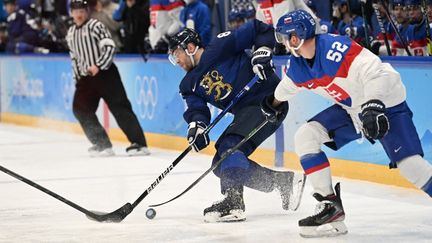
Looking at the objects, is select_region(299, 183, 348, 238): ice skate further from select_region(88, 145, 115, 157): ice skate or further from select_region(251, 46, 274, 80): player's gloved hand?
select_region(88, 145, 115, 157): ice skate

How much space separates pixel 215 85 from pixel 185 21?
4.14 m

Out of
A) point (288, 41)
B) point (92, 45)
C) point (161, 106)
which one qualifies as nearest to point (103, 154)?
point (161, 106)

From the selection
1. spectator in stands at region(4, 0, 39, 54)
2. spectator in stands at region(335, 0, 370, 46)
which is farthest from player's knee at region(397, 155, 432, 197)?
spectator in stands at region(4, 0, 39, 54)

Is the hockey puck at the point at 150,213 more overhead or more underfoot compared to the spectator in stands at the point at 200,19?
more overhead

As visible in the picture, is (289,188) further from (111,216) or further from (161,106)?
(161,106)

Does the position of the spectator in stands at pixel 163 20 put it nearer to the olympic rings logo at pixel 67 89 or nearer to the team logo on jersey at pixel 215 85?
the olympic rings logo at pixel 67 89

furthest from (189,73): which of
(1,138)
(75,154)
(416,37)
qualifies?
(1,138)

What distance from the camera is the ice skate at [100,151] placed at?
10023mm

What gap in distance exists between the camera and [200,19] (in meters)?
10.2

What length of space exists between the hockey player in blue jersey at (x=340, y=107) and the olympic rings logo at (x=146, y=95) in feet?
17.0

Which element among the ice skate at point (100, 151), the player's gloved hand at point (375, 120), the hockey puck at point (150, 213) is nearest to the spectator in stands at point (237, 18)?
the ice skate at point (100, 151)

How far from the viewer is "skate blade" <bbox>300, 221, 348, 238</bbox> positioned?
5438 mm

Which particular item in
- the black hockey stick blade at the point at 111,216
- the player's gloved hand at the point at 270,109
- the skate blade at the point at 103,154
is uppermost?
the player's gloved hand at the point at 270,109

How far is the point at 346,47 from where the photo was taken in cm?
528
